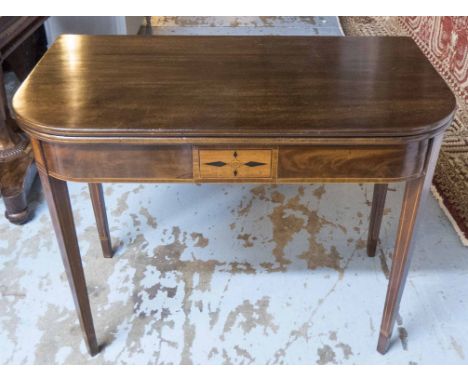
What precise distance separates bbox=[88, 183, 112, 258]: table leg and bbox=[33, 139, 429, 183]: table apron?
0.44 metres

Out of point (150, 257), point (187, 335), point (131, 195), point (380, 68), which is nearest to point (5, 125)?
point (131, 195)

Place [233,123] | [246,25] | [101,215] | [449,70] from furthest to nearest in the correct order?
[246,25] < [449,70] < [101,215] < [233,123]

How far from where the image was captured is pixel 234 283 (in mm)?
1476

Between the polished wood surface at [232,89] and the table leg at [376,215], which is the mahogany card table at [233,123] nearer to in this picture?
the polished wood surface at [232,89]

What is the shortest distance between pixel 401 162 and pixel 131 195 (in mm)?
1143

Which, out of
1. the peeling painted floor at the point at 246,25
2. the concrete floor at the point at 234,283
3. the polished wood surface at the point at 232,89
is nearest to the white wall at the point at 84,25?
the peeling painted floor at the point at 246,25

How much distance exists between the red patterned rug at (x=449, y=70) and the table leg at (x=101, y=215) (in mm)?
1140

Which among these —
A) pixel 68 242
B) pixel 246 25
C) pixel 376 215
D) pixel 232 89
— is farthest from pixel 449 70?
pixel 68 242

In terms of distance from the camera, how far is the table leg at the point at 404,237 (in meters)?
0.98

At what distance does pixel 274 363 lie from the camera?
1.26 metres

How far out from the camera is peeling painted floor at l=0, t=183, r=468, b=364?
1.29m

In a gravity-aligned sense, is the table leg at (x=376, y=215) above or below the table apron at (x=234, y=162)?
below

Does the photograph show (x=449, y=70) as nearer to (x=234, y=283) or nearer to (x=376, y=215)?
(x=376, y=215)

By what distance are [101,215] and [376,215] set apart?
0.81m
